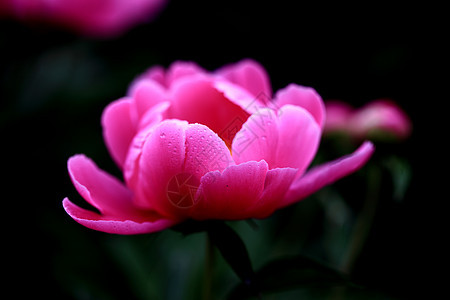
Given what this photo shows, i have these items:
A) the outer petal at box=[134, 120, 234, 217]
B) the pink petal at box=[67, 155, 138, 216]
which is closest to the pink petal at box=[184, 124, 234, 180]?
the outer petal at box=[134, 120, 234, 217]

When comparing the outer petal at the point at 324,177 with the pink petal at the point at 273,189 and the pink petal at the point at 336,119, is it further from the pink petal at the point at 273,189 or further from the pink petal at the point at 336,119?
the pink petal at the point at 336,119

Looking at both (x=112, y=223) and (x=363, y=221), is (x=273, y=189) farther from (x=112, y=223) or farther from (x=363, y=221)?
(x=363, y=221)

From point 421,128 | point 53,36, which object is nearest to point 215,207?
point 421,128

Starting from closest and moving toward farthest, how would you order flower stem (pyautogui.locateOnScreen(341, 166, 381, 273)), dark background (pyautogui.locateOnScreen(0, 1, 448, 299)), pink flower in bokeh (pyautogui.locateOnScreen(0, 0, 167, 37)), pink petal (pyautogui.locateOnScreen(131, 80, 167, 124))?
pink petal (pyautogui.locateOnScreen(131, 80, 167, 124)), flower stem (pyautogui.locateOnScreen(341, 166, 381, 273)), dark background (pyautogui.locateOnScreen(0, 1, 448, 299)), pink flower in bokeh (pyautogui.locateOnScreen(0, 0, 167, 37))

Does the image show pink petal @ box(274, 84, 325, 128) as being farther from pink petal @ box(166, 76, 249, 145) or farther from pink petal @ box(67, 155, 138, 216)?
pink petal @ box(67, 155, 138, 216)

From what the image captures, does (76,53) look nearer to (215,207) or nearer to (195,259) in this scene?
(195,259)

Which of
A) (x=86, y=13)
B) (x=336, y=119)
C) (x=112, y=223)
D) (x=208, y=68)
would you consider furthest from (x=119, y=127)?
(x=208, y=68)

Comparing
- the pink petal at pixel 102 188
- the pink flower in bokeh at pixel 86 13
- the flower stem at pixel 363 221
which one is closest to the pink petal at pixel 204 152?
the pink petal at pixel 102 188
